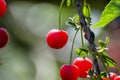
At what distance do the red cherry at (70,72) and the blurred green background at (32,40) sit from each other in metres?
3.77

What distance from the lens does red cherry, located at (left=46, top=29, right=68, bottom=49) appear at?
6.64ft

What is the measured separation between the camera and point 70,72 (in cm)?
195

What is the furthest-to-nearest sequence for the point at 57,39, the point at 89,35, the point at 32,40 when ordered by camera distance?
the point at 32,40 < the point at 57,39 < the point at 89,35

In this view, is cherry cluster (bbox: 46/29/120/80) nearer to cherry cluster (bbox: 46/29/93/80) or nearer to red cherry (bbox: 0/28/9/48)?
cherry cluster (bbox: 46/29/93/80)

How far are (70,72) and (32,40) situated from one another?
15.2 feet

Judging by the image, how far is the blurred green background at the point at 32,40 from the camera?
20.0 ft

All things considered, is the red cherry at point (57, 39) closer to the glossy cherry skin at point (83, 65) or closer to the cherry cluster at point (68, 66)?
the cherry cluster at point (68, 66)

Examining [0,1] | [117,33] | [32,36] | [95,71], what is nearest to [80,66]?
[95,71]

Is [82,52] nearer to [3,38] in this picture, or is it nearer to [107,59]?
[107,59]

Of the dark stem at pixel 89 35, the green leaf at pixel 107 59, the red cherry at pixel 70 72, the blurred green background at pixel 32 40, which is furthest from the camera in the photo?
the blurred green background at pixel 32 40

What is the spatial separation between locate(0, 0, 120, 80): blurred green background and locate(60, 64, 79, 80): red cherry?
3.77 meters

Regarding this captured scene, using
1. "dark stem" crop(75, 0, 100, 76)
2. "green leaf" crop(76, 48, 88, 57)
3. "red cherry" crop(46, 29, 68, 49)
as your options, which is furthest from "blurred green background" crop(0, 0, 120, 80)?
"dark stem" crop(75, 0, 100, 76)

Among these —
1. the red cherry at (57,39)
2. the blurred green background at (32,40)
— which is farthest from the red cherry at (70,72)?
the blurred green background at (32,40)

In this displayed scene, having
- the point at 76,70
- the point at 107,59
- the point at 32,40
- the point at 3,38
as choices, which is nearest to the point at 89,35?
the point at 107,59
